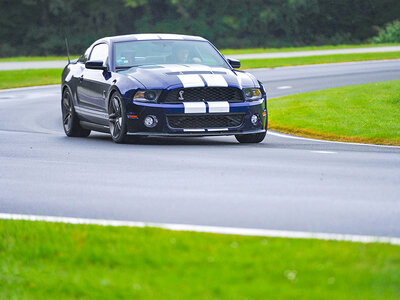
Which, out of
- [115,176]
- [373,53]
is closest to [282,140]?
[115,176]

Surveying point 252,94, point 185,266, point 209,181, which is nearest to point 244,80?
point 252,94

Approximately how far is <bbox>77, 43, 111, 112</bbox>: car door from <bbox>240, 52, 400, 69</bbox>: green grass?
22947 millimetres

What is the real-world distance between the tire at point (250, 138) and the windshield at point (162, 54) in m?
1.13

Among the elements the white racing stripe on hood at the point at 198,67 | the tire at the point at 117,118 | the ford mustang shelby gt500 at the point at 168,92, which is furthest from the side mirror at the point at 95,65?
the white racing stripe on hood at the point at 198,67

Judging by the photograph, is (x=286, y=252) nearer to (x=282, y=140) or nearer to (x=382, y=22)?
(x=282, y=140)

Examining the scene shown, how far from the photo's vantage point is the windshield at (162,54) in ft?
42.6

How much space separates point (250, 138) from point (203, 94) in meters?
1.36

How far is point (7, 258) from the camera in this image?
5633 millimetres

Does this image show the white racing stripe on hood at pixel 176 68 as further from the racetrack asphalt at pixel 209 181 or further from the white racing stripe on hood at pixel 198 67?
the racetrack asphalt at pixel 209 181

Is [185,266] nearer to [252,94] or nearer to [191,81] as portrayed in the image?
[191,81]

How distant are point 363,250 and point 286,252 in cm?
47

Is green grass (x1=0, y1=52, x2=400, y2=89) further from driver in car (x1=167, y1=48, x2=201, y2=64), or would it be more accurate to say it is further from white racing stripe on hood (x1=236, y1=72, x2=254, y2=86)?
white racing stripe on hood (x1=236, y1=72, x2=254, y2=86)

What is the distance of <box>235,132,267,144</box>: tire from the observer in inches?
507

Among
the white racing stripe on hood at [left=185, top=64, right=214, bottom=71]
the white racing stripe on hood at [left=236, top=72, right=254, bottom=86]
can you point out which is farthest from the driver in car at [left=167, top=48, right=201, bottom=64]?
the white racing stripe on hood at [left=236, top=72, right=254, bottom=86]
